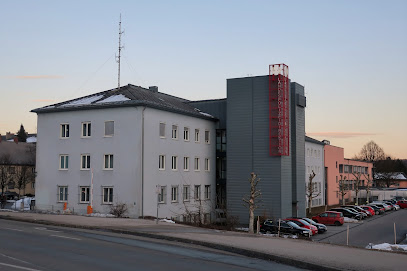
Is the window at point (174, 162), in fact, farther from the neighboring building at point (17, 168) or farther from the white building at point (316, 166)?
the neighboring building at point (17, 168)

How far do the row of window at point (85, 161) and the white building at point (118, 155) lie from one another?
9cm

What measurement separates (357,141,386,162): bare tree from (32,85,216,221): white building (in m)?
141

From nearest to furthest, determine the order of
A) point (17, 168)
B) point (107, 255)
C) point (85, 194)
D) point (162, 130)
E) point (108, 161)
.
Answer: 1. point (107, 255)
2. point (108, 161)
3. point (85, 194)
4. point (162, 130)
5. point (17, 168)

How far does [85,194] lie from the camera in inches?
1634

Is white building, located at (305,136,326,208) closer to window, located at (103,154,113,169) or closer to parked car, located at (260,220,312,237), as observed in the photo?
parked car, located at (260,220,312,237)

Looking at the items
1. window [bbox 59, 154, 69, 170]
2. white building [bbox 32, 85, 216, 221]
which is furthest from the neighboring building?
window [bbox 59, 154, 69, 170]

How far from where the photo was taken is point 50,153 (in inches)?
1740

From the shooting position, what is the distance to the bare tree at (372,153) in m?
174

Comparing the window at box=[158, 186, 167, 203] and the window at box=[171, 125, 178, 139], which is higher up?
the window at box=[171, 125, 178, 139]

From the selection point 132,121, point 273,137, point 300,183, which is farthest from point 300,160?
point 132,121

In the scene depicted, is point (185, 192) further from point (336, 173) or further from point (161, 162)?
point (336, 173)

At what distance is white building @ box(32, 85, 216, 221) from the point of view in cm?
3969

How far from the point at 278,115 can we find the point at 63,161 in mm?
21323

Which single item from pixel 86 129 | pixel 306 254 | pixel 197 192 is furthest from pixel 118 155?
pixel 306 254
